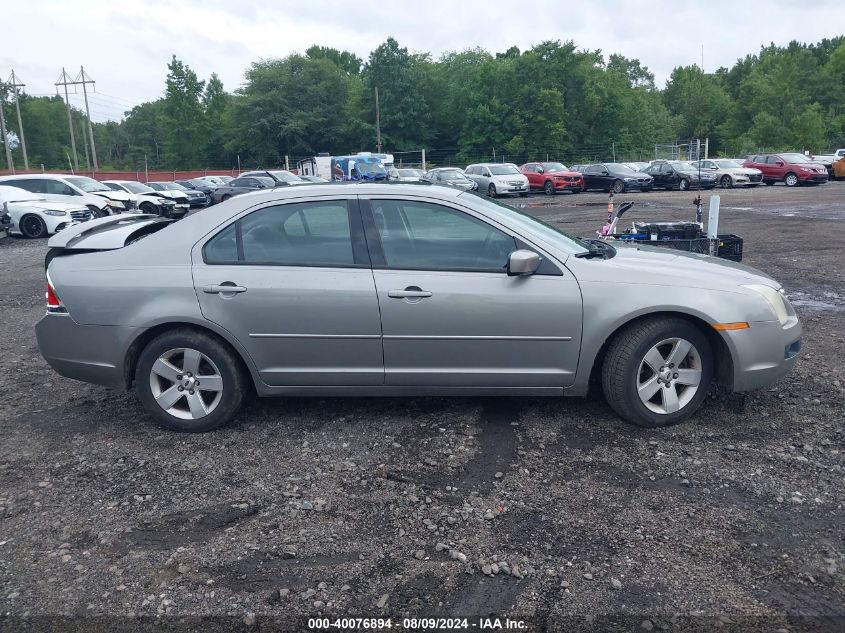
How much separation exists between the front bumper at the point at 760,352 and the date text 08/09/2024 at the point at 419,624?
2.48m

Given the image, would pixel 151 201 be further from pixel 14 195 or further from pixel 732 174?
pixel 732 174

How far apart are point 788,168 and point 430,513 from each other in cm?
3263

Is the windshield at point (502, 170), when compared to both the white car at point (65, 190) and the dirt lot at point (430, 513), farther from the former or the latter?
the dirt lot at point (430, 513)

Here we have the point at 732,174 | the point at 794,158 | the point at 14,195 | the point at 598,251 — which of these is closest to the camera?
the point at 598,251

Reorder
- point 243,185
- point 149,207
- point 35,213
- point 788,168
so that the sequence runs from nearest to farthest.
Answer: point 35,213 → point 149,207 → point 243,185 → point 788,168

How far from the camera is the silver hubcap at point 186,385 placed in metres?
4.59

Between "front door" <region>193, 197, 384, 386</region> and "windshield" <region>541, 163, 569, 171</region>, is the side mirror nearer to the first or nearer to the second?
"front door" <region>193, 197, 384, 386</region>

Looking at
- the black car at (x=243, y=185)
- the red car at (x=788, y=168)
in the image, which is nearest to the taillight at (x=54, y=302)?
the black car at (x=243, y=185)

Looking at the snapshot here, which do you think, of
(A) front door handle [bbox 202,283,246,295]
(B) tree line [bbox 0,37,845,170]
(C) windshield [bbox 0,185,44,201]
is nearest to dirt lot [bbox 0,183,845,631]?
(A) front door handle [bbox 202,283,246,295]

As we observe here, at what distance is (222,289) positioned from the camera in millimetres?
4461

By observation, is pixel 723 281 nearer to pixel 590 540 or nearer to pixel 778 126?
pixel 590 540

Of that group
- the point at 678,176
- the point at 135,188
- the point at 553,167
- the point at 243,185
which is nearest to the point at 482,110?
the point at 553,167

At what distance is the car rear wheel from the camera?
18797 mm

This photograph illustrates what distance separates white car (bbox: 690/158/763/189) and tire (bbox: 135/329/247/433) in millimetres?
30468
